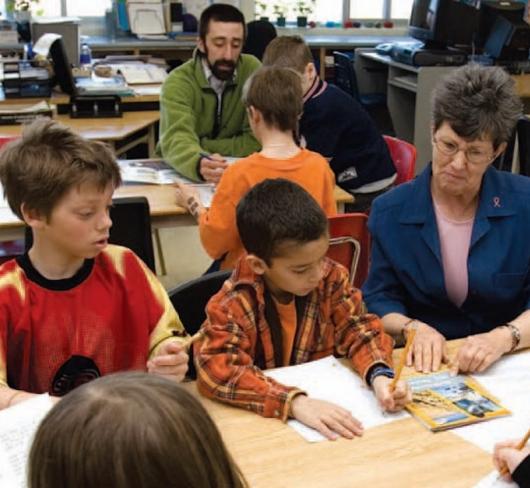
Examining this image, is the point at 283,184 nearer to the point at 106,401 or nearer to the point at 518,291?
the point at 518,291

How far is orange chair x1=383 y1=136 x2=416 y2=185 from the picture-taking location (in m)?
3.20

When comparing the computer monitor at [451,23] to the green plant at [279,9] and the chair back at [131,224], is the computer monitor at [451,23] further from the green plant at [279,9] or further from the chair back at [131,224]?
the chair back at [131,224]

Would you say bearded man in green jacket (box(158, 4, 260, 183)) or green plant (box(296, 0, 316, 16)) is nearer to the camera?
bearded man in green jacket (box(158, 4, 260, 183))

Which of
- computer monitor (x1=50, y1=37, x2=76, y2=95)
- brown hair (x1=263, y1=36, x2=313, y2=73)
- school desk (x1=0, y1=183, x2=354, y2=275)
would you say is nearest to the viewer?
school desk (x1=0, y1=183, x2=354, y2=275)

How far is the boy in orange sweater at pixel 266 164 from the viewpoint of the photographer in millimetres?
2293

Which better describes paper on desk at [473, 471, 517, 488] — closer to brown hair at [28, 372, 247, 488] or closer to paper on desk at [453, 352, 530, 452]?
paper on desk at [453, 352, 530, 452]

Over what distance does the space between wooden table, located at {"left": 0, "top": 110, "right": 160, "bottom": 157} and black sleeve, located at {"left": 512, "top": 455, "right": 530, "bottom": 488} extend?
105 inches

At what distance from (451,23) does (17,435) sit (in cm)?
522

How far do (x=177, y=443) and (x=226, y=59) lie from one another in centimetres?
281

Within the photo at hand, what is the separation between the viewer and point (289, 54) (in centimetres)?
312

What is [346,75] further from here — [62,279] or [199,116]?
[62,279]

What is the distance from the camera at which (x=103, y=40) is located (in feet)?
22.1

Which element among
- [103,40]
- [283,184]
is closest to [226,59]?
[283,184]

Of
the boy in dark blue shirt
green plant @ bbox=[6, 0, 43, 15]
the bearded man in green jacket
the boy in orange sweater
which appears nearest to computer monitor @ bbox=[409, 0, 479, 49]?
the bearded man in green jacket
